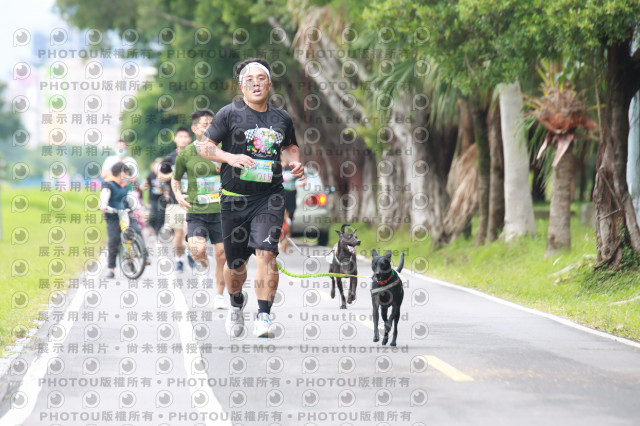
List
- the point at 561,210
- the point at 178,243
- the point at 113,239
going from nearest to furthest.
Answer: the point at 113,239
the point at 178,243
the point at 561,210

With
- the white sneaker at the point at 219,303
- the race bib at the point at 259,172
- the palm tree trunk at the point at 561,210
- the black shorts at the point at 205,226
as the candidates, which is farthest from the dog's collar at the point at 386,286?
the palm tree trunk at the point at 561,210

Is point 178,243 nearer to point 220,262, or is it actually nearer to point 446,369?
point 220,262

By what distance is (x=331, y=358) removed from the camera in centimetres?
848

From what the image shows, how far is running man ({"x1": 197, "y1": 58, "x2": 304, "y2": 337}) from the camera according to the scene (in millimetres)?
8805

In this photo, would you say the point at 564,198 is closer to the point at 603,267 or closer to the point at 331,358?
the point at 603,267

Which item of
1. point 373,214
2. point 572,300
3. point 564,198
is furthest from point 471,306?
point 373,214

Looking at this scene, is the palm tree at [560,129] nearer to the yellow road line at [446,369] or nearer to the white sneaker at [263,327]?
the white sneaker at [263,327]

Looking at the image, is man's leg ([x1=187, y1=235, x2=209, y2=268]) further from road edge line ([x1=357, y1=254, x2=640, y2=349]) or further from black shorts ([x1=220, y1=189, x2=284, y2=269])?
road edge line ([x1=357, y1=254, x2=640, y2=349])

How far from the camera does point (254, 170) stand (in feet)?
29.0

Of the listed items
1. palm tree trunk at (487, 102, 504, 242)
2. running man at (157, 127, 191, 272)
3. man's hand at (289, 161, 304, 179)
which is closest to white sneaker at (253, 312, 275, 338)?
man's hand at (289, 161, 304, 179)

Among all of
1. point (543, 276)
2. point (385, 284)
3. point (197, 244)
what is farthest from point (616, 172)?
point (385, 284)

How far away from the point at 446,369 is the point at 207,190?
5182 mm

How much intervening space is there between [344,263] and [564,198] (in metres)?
7.13

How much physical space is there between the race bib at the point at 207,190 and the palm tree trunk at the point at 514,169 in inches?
321
